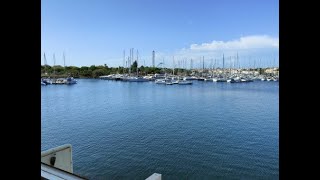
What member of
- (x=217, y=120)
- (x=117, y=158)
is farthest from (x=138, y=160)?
(x=217, y=120)

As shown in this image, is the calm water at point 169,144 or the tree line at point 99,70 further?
the tree line at point 99,70

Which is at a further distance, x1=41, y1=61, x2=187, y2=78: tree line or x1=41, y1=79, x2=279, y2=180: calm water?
x1=41, y1=61, x2=187, y2=78: tree line

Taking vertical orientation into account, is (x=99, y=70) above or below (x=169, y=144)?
above

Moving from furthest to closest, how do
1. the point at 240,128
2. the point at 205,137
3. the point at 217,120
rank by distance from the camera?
the point at 217,120 < the point at 240,128 < the point at 205,137

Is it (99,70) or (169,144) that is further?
(99,70)

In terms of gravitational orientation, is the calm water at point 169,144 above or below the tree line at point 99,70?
below

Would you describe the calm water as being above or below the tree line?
below

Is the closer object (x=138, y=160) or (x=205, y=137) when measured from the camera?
(x=138, y=160)
